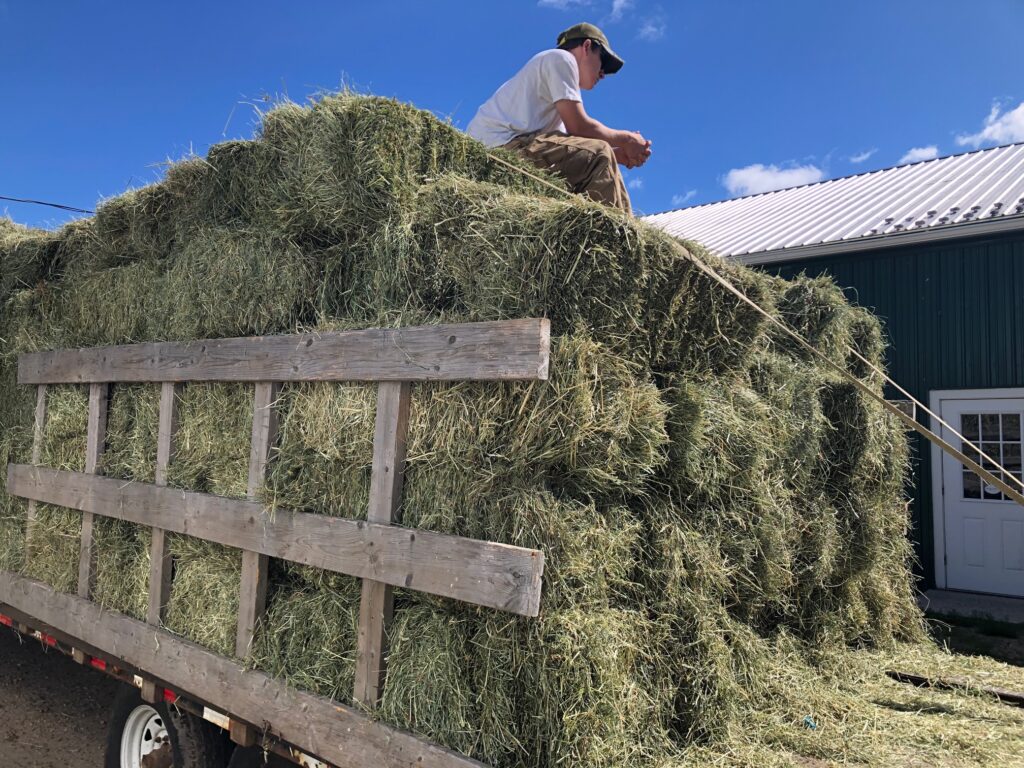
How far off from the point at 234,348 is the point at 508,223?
1.40m

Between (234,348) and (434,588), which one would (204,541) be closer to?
(234,348)

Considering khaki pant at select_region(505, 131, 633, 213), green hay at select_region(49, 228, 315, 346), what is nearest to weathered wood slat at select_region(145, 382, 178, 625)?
green hay at select_region(49, 228, 315, 346)

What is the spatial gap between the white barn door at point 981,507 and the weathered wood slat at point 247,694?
8.59 m

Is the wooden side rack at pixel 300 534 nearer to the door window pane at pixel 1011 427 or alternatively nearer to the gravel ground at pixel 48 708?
the gravel ground at pixel 48 708

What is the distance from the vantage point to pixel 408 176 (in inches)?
123

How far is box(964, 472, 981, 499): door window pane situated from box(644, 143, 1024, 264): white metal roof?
9.29 ft

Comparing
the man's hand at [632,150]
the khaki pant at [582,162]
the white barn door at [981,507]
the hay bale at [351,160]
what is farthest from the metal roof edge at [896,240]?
the hay bale at [351,160]

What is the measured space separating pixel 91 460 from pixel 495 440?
2.64 metres

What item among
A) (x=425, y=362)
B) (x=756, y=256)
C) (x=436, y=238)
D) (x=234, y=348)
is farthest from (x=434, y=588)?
(x=756, y=256)

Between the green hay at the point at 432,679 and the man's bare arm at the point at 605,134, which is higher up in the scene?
the man's bare arm at the point at 605,134

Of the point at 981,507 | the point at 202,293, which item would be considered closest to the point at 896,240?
the point at 981,507

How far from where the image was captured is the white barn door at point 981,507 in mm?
9047

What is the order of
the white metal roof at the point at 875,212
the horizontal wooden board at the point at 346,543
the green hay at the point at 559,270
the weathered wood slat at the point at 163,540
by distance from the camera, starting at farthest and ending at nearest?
the white metal roof at the point at 875,212 → the weathered wood slat at the point at 163,540 → the green hay at the point at 559,270 → the horizontal wooden board at the point at 346,543

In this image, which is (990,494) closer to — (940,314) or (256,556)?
(940,314)
